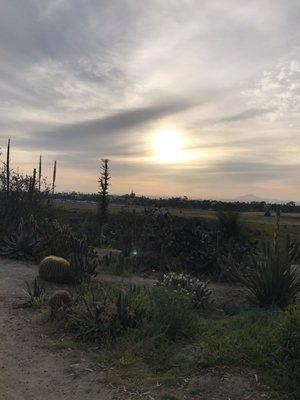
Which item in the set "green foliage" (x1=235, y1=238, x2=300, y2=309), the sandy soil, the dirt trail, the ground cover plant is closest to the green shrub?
the ground cover plant

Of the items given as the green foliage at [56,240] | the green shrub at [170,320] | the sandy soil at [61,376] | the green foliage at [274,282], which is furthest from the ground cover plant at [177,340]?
the green foliage at [56,240]

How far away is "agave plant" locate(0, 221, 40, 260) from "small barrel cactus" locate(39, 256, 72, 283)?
3.09m

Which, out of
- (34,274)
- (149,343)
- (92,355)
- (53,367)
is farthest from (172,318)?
(34,274)

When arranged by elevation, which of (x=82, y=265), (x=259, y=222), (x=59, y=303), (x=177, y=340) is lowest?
(x=177, y=340)

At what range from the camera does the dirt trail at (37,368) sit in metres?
5.10

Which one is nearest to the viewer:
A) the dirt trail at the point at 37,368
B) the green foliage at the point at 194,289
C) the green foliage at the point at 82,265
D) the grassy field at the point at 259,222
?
the dirt trail at the point at 37,368

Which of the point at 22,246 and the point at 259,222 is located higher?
the point at 259,222

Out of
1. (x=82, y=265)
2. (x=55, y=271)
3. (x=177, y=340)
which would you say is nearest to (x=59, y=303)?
(x=177, y=340)

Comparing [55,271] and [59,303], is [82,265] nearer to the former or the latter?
[55,271]

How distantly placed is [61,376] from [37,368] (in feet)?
1.30

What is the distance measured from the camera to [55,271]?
1073cm

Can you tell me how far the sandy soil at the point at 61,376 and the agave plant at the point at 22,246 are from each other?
21.4ft

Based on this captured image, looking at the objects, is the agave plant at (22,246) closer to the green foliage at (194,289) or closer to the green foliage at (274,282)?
the green foliage at (194,289)

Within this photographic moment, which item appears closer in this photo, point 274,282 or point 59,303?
point 59,303
